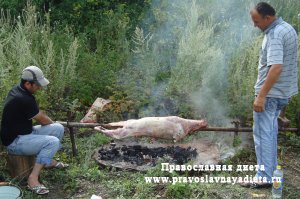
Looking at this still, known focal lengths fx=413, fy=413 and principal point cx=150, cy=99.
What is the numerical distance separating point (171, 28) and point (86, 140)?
373 cm

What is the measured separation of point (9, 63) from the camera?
708cm

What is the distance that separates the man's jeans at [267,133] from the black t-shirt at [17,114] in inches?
112

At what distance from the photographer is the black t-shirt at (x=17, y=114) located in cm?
517

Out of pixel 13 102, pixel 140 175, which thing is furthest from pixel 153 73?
pixel 13 102

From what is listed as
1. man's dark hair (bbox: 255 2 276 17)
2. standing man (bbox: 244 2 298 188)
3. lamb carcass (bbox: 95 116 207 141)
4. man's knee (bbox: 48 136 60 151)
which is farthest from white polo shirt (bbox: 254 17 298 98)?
man's knee (bbox: 48 136 60 151)

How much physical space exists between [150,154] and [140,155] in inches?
5.9

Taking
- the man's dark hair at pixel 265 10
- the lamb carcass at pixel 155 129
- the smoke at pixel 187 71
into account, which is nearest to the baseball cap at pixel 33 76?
the lamb carcass at pixel 155 129

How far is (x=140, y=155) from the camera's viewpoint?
613 cm

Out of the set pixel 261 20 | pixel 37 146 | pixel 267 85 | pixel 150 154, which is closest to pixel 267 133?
pixel 267 85

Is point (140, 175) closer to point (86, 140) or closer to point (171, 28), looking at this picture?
point (86, 140)

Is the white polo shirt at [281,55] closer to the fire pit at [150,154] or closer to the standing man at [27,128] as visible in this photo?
the fire pit at [150,154]

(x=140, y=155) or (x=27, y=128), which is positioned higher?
(x=27, y=128)

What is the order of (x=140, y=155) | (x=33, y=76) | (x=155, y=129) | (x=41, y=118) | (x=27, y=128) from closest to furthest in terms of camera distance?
(x=33, y=76), (x=27, y=128), (x=41, y=118), (x=155, y=129), (x=140, y=155)

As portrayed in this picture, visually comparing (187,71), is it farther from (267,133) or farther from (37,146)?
(37,146)
